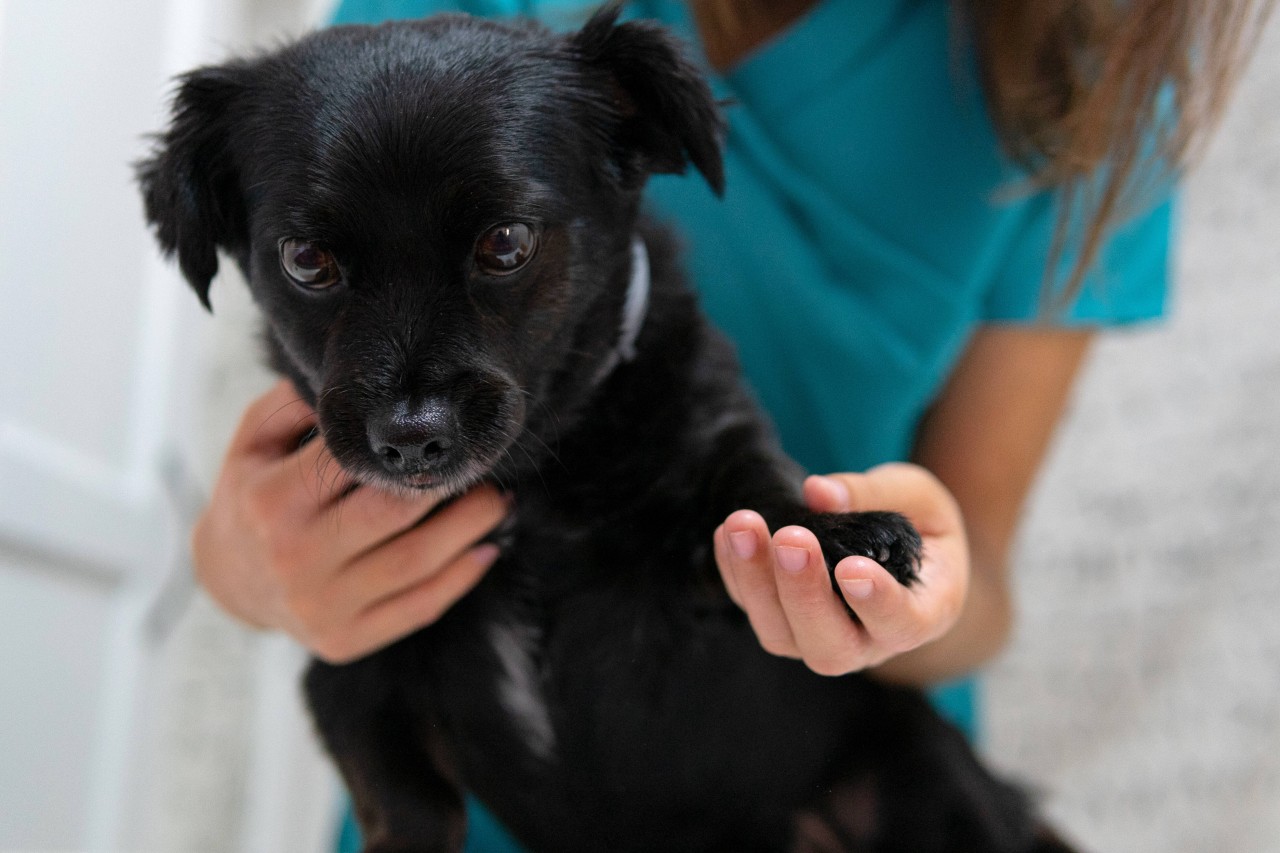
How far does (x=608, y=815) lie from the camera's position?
123 centimetres

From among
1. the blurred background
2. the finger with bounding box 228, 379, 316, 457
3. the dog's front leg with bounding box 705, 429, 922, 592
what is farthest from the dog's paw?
the blurred background

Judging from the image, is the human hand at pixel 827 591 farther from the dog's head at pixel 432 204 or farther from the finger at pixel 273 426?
the finger at pixel 273 426

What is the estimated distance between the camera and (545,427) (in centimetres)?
117

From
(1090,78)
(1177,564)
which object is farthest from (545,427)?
(1177,564)

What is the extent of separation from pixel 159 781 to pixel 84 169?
4.40 feet

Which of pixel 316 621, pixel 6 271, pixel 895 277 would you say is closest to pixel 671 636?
pixel 316 621

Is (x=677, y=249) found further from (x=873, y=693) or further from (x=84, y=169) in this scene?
(x=84, y=169)

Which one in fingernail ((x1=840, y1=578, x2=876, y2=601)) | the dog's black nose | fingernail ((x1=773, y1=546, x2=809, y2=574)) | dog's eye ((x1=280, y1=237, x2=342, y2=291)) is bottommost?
fingernail ((x1=840, y1=578, x2=876, y2=601))

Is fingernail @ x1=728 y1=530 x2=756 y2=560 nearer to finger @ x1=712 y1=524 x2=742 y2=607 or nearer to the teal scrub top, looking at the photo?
finger @ x1=712 y1=524 x2=742 y2=607

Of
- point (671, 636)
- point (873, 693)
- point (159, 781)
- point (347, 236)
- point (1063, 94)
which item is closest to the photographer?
point (347, 236)

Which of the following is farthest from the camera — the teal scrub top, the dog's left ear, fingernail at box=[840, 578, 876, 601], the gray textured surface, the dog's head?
the gray textured surface

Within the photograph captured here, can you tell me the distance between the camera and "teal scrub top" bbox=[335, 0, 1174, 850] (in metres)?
1.60

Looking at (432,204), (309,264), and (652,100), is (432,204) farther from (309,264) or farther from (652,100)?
(652,100)

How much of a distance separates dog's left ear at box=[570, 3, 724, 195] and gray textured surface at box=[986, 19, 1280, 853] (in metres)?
1.65
